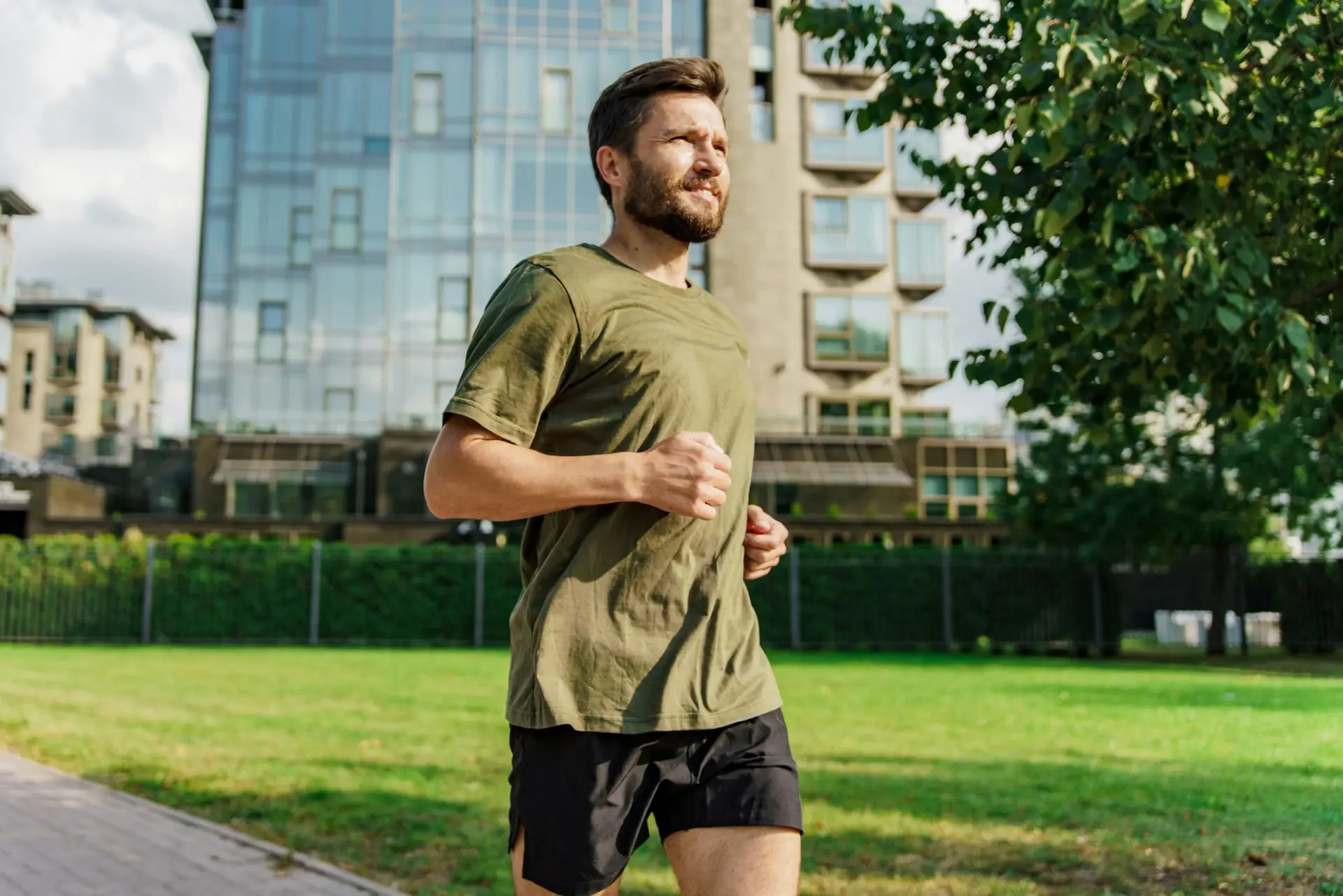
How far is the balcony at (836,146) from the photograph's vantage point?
1914 inches

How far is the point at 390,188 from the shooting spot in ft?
150

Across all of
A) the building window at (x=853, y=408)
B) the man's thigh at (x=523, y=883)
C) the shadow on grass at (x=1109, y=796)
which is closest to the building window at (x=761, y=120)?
the building window at (x=853, y=408)

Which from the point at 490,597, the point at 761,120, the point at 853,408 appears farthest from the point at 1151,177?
the point at 761,120

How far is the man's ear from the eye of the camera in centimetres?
274

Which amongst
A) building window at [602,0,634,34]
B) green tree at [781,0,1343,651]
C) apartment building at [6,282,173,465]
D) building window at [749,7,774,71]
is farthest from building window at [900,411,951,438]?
apartment building at [6,282,173,465]

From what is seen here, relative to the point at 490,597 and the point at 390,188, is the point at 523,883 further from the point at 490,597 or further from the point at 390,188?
the point at 390,188

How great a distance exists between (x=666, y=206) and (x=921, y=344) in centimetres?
4794

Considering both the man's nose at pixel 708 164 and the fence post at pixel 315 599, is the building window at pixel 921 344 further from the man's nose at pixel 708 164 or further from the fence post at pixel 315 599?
the man's nose at pixel 708 164

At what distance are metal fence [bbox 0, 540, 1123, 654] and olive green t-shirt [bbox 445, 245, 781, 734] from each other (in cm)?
2853

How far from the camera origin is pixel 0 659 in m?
23.4

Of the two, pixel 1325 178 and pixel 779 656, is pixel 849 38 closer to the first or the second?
pixel 1325 178

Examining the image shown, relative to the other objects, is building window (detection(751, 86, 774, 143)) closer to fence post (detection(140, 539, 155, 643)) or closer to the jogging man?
fence post (detection(140, 539, 155, 643))

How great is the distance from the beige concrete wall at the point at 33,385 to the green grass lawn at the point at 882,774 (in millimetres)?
88568

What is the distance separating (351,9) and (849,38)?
144 feet
